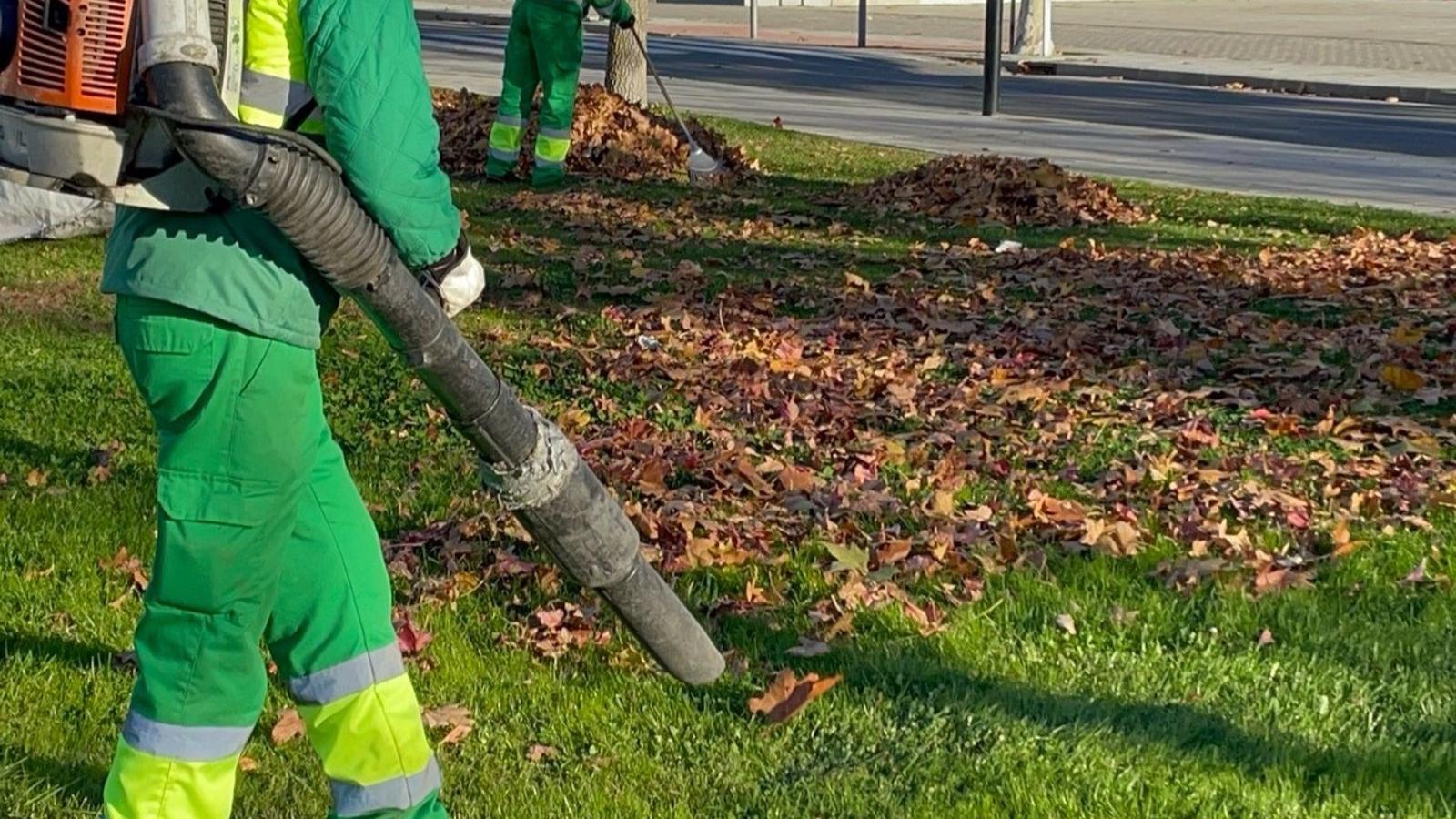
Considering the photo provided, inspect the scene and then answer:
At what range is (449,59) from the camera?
25.6m

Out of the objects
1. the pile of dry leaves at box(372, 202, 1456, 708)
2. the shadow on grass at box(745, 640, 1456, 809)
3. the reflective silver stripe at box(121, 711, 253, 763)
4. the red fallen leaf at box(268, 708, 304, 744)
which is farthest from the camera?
the pile of dry leaves at box(372, 202, 1456, 708)

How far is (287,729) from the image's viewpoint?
3.82 metres

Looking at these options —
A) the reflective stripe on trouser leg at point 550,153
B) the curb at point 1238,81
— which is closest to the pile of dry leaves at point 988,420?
the reflective stripe on trouser leg at point 550,153

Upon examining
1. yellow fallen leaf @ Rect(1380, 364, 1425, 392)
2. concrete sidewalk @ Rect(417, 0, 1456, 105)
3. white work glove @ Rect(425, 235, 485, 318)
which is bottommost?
concrete sidewalk @ Rect(417, 0, 1456, 105)

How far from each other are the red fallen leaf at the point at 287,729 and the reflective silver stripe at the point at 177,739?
0.77 m

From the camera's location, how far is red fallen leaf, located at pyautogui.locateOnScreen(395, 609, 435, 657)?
4.24 m

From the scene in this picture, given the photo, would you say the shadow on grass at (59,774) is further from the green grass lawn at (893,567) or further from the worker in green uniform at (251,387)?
Answer: the worker in green uniform at (251,387)

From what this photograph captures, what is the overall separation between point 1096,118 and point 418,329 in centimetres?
1792

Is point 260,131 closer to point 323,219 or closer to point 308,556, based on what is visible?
point 323,219

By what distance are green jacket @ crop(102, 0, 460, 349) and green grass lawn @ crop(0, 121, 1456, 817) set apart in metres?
1.16

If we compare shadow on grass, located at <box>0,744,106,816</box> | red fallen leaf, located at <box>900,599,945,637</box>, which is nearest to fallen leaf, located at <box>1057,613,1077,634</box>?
red fallen leaf, located at <box>900,599,945,637</box>

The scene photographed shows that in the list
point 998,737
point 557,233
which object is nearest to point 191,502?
point 998,737

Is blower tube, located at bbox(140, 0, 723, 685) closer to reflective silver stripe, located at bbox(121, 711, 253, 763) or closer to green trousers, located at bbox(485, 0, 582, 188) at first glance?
reflective silver stripe, located at bbox(121, 711, 253, 763)

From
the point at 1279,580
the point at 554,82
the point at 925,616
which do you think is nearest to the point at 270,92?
the point at 925,616
